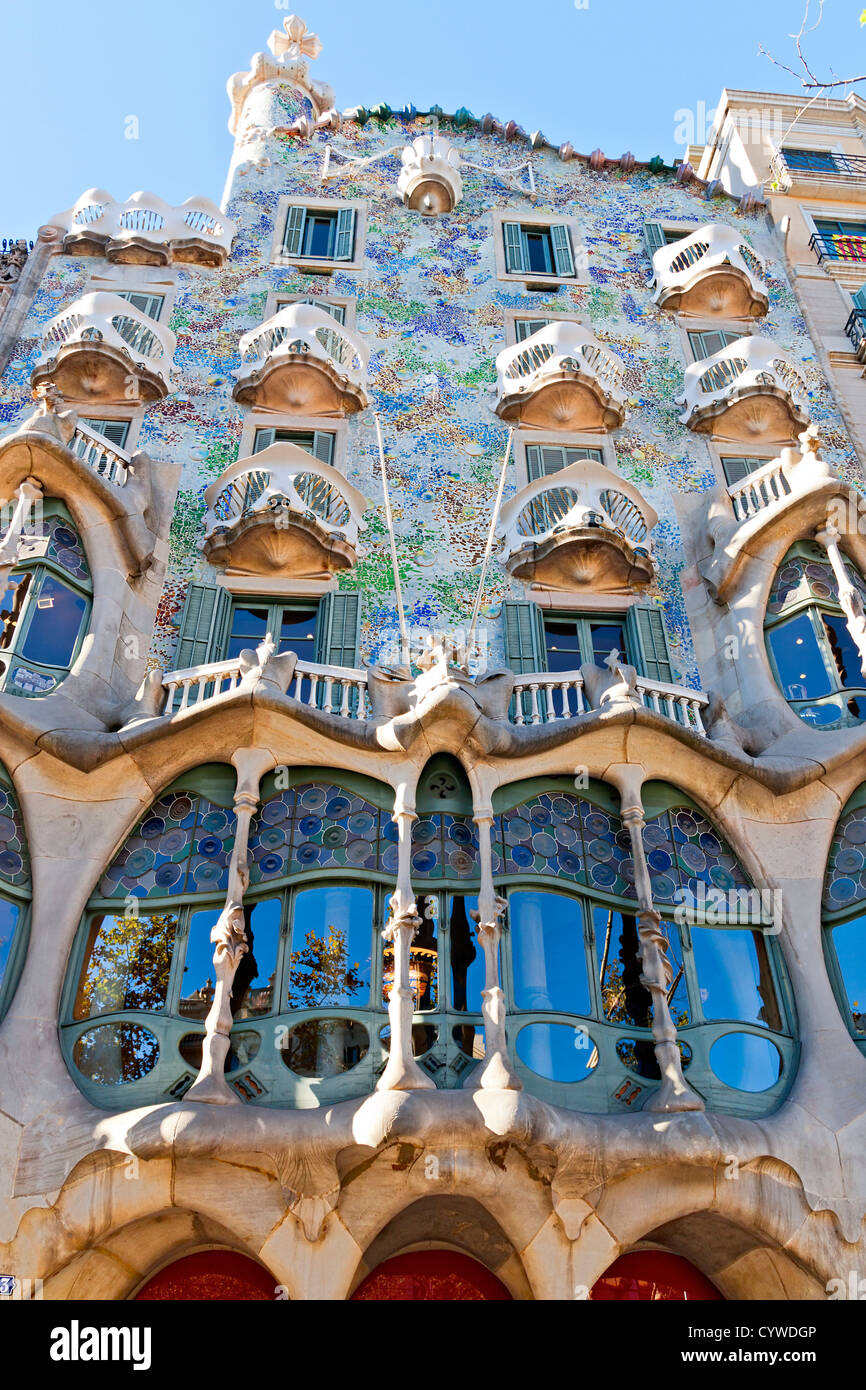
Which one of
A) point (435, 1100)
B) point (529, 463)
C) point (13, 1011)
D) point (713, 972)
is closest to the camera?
point (435, 1100)

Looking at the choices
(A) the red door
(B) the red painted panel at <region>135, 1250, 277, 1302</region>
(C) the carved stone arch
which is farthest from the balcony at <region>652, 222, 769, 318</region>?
(B) the red painted panel at <region>135, 1250, 277, 1302</region>

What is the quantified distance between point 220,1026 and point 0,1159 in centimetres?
187

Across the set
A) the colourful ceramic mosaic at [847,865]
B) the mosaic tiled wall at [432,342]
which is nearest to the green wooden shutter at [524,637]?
the mosaic tiled wall at [432,342]

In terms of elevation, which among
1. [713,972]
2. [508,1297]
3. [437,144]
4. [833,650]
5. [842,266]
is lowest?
[508,1297]

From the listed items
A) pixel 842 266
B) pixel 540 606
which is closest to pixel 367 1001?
pixel 540 606

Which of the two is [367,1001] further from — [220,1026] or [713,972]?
[713,972]

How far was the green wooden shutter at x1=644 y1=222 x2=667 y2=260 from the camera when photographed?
20.7m

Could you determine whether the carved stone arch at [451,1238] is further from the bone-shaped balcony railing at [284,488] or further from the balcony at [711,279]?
the balcony at [711,279]

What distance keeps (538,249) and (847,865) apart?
12601 millimetres

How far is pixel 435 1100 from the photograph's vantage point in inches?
370

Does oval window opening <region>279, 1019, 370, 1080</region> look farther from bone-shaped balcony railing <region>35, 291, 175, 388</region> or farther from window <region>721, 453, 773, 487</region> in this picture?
bone-shaped balcony railing <region>35, 291, 175, 388</region>

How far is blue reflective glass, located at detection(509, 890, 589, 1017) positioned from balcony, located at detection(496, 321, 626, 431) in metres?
8.04

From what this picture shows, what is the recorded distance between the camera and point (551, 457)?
54.7 ft

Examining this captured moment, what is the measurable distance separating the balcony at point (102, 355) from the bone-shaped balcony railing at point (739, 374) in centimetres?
728
